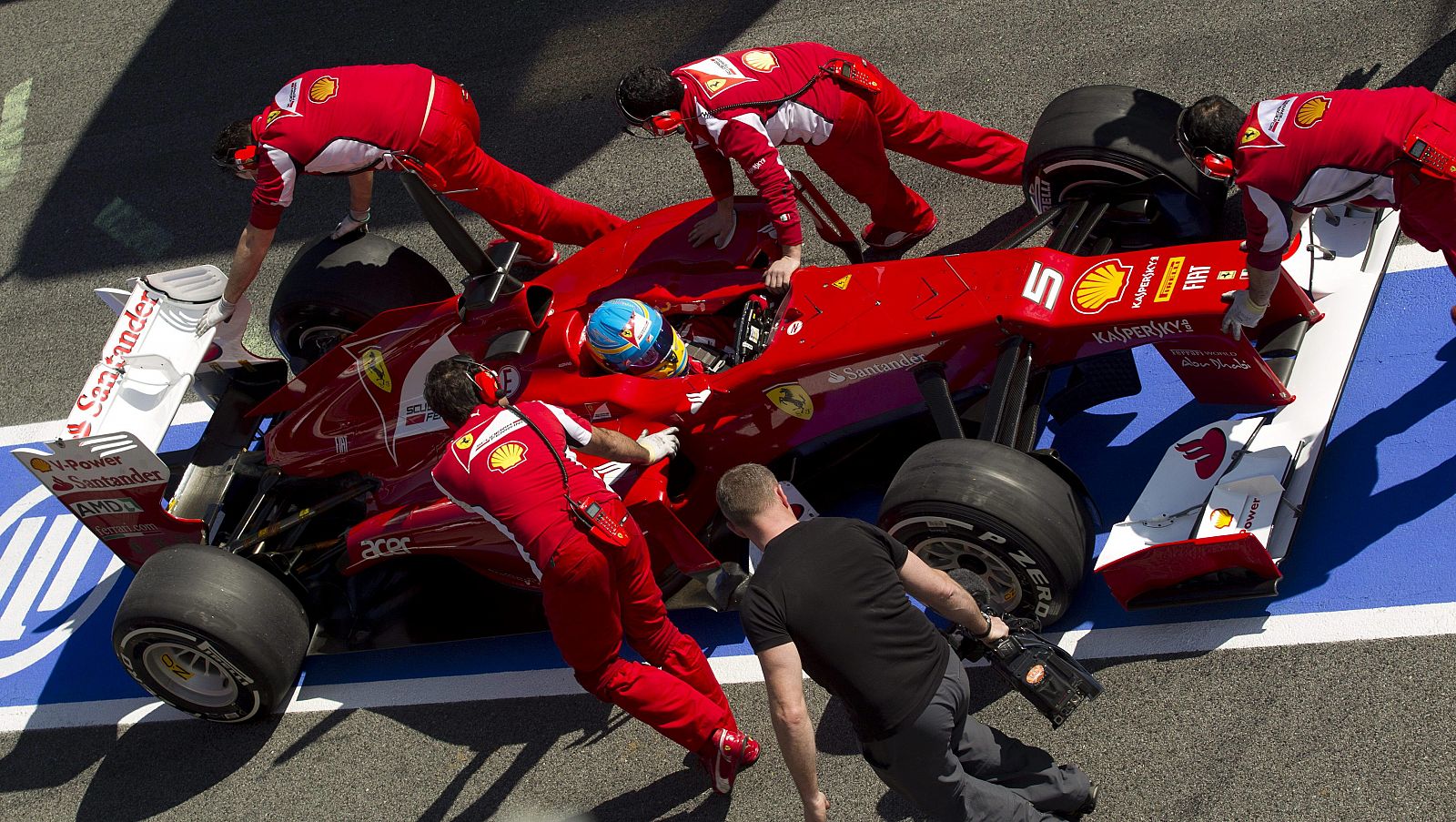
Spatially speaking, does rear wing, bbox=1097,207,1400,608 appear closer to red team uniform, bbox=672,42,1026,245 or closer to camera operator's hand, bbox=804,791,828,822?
camera operator's hand, bbox=804,791,828,822

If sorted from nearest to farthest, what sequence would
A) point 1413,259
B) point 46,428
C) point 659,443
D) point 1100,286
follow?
point 1100,286 → point 659,443 → point 1413,259 → point 46,428

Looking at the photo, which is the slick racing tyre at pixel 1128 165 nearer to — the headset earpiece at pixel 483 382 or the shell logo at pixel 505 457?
the headset earpiece at pixel 483 382

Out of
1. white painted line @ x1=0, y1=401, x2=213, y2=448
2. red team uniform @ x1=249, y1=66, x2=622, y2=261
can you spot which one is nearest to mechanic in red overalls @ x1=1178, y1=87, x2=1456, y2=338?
red team uniform @ x1=249, y1=66, x2=622, y2=261

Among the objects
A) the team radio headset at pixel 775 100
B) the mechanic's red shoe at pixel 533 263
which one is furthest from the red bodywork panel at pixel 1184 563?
the mechanic's red shoe at pixel 533 263

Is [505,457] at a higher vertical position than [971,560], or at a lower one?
higher

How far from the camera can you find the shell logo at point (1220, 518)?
15.8 feet

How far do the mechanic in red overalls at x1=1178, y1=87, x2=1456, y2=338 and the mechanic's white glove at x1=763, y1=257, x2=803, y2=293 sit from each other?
1832mm

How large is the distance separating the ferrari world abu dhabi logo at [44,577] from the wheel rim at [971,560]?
4.57 m

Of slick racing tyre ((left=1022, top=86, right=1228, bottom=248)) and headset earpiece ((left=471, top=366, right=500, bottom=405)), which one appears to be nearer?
headset earpiece ((left=471, top=366, right=500, bottom=405))

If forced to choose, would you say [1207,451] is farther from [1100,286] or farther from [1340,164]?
[1340,164]

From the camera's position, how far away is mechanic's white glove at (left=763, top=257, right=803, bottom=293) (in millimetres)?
5801

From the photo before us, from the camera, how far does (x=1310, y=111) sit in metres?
4.69

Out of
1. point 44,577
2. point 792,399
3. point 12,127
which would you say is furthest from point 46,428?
point 792,399

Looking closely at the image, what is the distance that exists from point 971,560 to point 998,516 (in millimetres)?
433
